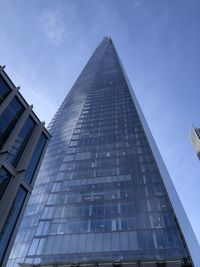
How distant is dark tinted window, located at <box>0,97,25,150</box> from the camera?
64.1 ft

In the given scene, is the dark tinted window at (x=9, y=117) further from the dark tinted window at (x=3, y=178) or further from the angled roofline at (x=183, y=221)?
the angled roofline at (x=183, y=221)

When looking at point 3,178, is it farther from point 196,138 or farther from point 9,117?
point 196,138

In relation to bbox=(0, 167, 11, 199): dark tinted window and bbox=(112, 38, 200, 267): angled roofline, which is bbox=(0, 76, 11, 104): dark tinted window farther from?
bbox=(112, 38, 200, 267): angled roofline

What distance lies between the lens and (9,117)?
20.7m

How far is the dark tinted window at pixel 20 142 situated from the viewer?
66.3 ft

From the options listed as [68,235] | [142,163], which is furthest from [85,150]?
[68,235]

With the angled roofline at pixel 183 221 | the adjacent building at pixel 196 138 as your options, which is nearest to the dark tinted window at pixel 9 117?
the angled roofline at pixel 183 221

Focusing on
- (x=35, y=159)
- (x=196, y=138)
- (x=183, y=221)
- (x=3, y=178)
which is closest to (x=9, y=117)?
(x=35, y=159)

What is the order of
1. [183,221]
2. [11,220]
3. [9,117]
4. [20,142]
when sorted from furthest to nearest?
1. [183,221]
2. [20,142]
3. [9,117]
4. [11,220]

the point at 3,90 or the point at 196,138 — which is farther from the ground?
the point at 196,138

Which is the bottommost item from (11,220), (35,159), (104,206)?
(11,220)

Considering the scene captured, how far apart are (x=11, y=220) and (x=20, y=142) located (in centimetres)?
634

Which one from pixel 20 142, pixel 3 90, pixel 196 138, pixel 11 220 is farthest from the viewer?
pixel 196 138

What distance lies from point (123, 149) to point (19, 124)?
5264 centimetres
